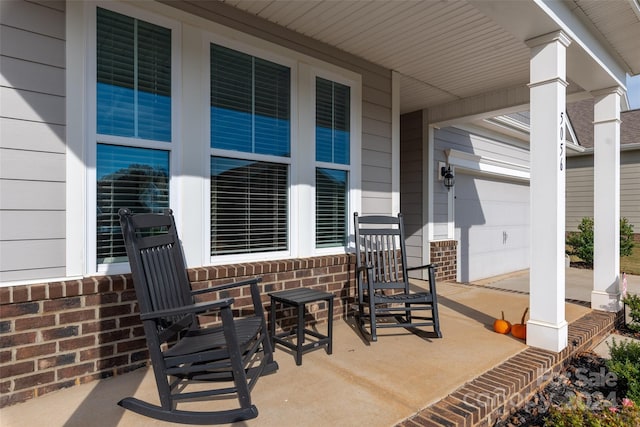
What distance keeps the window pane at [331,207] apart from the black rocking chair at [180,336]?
132cm

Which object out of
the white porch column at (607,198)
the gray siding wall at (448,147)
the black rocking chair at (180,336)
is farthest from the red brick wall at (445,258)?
the black rocking chair at (180,336)

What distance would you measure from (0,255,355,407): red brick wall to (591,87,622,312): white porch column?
3.95 m

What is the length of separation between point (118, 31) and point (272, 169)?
1.43m

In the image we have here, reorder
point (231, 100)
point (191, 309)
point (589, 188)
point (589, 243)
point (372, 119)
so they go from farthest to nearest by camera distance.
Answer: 1. point (589, 188)
2. point (589, 243)
3. point (372, 119)
4. point (231, 100)
5. point (191, 309)

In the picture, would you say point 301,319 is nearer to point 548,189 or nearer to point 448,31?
point 548,189

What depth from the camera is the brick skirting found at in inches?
73.4

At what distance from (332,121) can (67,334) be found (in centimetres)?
270

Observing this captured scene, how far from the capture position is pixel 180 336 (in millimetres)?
2428

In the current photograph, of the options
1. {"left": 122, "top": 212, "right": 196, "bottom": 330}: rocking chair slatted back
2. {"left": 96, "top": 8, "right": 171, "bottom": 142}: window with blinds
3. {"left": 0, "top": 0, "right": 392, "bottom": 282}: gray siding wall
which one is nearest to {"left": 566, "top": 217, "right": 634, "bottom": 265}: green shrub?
{"left": 122, "top": 212, "right": 196, "bottom": 330}: rocking chair slatted back

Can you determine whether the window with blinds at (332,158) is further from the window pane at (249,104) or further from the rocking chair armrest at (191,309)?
the rocking chair armrest at (191,309)

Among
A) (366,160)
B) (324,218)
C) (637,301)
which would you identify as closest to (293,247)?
(324,218)

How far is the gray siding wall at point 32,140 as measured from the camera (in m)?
2.05

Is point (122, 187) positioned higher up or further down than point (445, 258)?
higher up

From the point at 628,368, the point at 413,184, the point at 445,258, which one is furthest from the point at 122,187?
the point at 445,258
